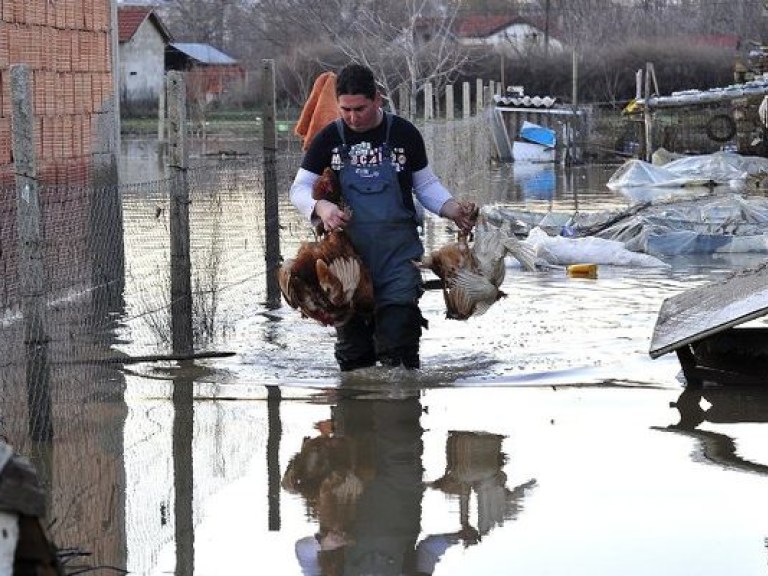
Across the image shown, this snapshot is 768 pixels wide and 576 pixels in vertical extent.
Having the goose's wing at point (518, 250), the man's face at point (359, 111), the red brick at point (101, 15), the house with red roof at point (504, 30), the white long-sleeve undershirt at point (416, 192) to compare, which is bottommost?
the goose's wing at point (518, 250)

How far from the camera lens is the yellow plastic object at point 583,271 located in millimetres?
15042

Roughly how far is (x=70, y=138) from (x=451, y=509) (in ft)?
25.5

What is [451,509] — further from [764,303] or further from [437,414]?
[764,303]

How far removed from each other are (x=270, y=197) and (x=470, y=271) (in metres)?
3.91

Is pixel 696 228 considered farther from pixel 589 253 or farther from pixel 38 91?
pixel 38 91

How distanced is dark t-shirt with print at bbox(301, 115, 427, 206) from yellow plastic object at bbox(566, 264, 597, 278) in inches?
223

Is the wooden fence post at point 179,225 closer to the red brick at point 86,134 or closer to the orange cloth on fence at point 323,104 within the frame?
the orange cloth on fence at point 323,104

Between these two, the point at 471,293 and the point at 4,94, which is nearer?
the point at 471,293

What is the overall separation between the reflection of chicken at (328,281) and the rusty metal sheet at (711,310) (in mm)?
1696

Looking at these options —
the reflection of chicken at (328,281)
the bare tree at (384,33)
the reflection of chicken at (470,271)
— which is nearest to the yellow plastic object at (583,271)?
the reflection of chicken at (470,271)

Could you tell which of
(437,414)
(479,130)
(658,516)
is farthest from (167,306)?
(479,130)

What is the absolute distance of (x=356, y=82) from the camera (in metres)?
9.26

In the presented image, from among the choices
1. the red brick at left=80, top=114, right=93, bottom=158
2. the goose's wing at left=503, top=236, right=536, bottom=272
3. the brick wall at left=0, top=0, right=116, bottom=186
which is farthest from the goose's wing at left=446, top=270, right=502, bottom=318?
the red brick at left=80, top=114, right=93, bottom=158

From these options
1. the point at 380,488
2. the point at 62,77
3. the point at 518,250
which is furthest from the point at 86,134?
the point at 380,488
